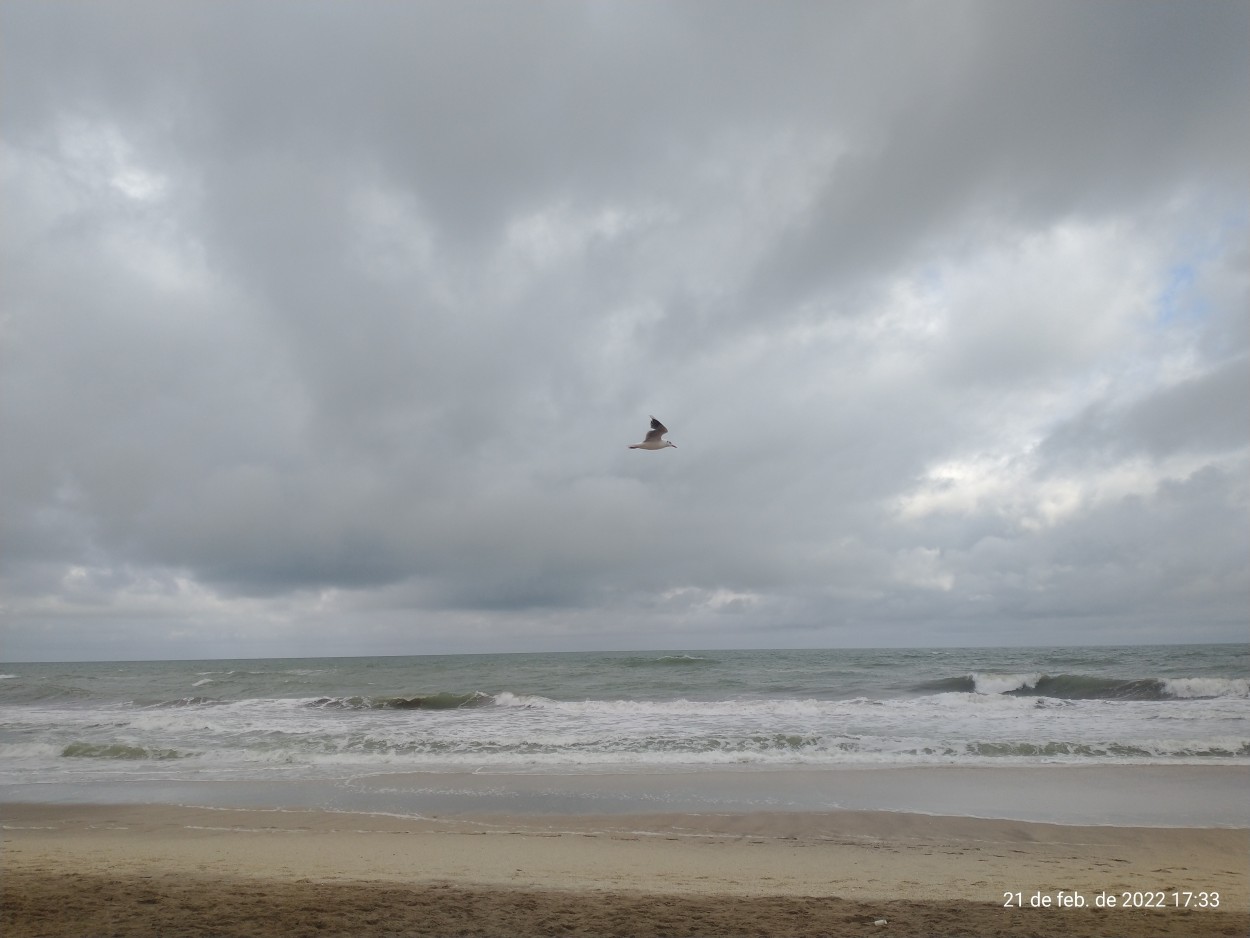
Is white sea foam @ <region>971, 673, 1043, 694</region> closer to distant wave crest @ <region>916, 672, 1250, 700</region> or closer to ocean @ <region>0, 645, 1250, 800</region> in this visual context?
distant wave crest @ <region>916, 672, 1250, 700</region>

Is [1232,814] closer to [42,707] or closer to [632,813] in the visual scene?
[632,813]

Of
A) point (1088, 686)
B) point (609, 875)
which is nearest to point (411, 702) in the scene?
point (609, 875)

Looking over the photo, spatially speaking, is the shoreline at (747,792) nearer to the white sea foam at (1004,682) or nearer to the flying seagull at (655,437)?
the flying seagull at (655,437)

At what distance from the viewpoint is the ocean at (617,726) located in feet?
50.2

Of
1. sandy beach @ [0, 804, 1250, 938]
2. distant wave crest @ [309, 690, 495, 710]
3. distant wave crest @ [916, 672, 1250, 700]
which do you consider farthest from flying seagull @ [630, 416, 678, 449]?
distant wave crest @ [916, 672, 1250, 700]

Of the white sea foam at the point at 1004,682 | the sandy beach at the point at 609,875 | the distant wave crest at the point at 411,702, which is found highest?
the sandy beach at the point at 609,875

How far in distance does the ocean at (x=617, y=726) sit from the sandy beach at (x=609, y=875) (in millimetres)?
4649

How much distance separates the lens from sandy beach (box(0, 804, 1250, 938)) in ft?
19.1

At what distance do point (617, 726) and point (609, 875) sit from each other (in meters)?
13.3

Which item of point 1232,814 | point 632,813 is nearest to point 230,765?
point 632,813

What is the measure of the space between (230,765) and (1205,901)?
56.5 feet

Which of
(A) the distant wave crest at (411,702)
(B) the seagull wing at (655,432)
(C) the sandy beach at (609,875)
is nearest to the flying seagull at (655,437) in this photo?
(B) the seagull wing at (655,432)

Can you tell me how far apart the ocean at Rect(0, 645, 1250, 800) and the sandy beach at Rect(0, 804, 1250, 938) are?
4649mm

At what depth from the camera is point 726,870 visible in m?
7.90
